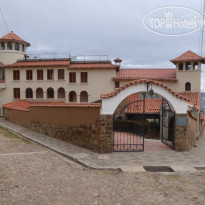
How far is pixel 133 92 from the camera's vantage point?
1146 cm

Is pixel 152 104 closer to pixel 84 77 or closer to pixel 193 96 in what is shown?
pixel 193 96

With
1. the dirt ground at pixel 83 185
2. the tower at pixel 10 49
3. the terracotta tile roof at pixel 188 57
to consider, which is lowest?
the dirt ground at pixel 83 185

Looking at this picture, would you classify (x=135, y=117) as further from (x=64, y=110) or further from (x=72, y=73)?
(x=64, y=110)

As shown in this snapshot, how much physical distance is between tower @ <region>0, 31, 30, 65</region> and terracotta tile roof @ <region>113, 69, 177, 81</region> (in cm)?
1472

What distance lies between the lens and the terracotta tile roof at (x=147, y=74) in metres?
27.2

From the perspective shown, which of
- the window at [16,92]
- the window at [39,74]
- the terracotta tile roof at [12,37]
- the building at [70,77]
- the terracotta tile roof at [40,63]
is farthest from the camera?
the terracotta tile roof at [12,37]

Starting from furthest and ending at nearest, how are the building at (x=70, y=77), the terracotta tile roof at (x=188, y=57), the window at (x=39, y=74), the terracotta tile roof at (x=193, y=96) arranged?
the window at (x=39, y=74) < the building at (x=70, y=77) < the terracotta tile roof at (x=188, y=57) < the terracotta tile roof at (x=193, y=96)

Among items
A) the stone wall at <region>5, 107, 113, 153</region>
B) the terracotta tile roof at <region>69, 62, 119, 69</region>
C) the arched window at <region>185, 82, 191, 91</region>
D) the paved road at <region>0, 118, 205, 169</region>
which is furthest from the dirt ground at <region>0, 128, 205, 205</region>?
the arched window at <region>185, 82, 191, 91</region>

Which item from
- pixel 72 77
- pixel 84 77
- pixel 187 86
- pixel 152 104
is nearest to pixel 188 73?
pixel 187 86

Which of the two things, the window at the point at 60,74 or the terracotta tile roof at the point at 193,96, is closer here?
the terracotta tile roof at the point at 193,96

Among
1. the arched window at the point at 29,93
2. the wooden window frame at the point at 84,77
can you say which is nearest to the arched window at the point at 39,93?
the arched window at the point at 29,93

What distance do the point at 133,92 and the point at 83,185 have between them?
5845mm

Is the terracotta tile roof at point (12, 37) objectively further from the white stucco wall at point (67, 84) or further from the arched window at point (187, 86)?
the arched window at point (187, 86)

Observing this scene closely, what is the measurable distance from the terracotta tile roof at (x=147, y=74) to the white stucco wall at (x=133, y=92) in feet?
51.1
